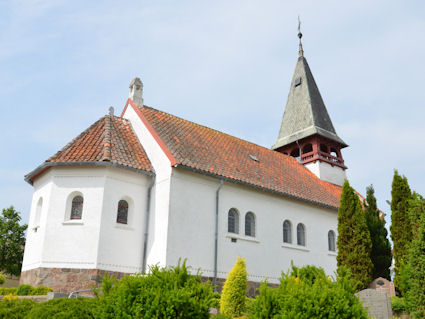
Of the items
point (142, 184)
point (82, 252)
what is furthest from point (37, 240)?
point (142, 184)

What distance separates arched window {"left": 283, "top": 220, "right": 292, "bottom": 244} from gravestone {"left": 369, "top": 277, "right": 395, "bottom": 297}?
415 cm

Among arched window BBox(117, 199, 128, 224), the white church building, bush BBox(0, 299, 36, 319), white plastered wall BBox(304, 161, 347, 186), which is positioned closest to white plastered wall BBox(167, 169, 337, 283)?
the white church building

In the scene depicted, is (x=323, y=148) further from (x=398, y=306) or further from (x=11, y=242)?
(x=11, y=242)

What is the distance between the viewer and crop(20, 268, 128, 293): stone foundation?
14266 millimetres

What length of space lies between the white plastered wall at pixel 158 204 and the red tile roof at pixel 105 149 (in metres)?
0.43

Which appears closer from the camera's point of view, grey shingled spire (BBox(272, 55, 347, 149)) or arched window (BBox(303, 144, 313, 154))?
grey shingled spire (BBox(272, 55, 347, 149))

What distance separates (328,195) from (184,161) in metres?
9.97

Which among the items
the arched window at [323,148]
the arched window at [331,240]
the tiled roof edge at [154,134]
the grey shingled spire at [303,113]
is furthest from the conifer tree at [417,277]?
the arched window at [323,148]

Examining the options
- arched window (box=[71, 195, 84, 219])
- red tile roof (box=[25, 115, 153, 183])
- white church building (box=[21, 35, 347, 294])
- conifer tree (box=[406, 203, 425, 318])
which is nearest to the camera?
conifer tree (box=[406, 203, 425, 318])

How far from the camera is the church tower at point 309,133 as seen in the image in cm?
2627

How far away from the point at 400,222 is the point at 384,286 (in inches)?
105

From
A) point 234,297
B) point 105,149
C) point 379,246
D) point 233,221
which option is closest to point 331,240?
point 379,246

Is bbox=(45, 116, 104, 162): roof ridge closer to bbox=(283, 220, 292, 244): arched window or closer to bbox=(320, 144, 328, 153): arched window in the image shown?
bbox=(283, 220, 292, 244): arched window

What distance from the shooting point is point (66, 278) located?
14414 mm
